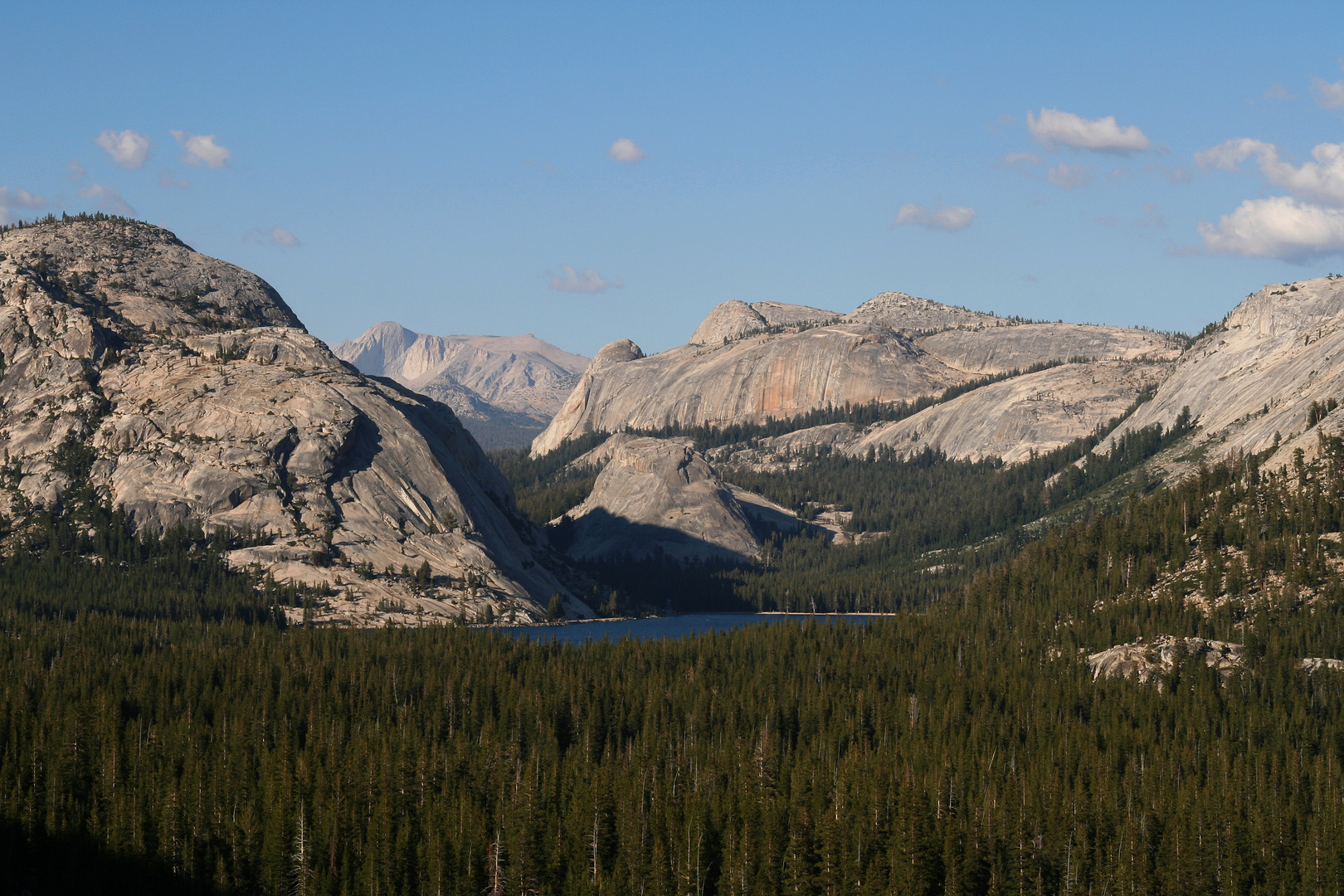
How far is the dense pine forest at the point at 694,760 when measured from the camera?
11100 centimetres

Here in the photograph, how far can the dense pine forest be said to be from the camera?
11100 centimetres

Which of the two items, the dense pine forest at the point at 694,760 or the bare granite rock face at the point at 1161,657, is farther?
the bare granite rock face at the point at 1161,657

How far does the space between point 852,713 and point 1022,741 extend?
16.7m

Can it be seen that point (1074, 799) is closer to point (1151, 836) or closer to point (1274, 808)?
point (1151, 836)

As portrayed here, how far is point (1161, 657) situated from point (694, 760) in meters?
60.6

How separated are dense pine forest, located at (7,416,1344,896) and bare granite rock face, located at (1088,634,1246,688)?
213cm

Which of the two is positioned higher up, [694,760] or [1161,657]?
[1161,657]

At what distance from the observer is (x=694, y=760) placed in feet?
446

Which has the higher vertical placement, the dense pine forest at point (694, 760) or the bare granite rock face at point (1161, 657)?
the bare granite rock face at point (1161, 657)

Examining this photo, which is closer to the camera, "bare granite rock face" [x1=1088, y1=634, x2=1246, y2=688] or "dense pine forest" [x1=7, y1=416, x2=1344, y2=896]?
"dense pine forest" [x1=7, y1=416, x2=1344, y2=896]

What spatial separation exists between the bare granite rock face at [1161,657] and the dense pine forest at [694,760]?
6.98ft

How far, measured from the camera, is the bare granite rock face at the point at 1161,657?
166 meters

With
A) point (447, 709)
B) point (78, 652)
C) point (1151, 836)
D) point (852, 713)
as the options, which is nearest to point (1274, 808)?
point (1151, 836)

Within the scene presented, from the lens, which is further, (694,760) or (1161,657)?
(1161,657)
